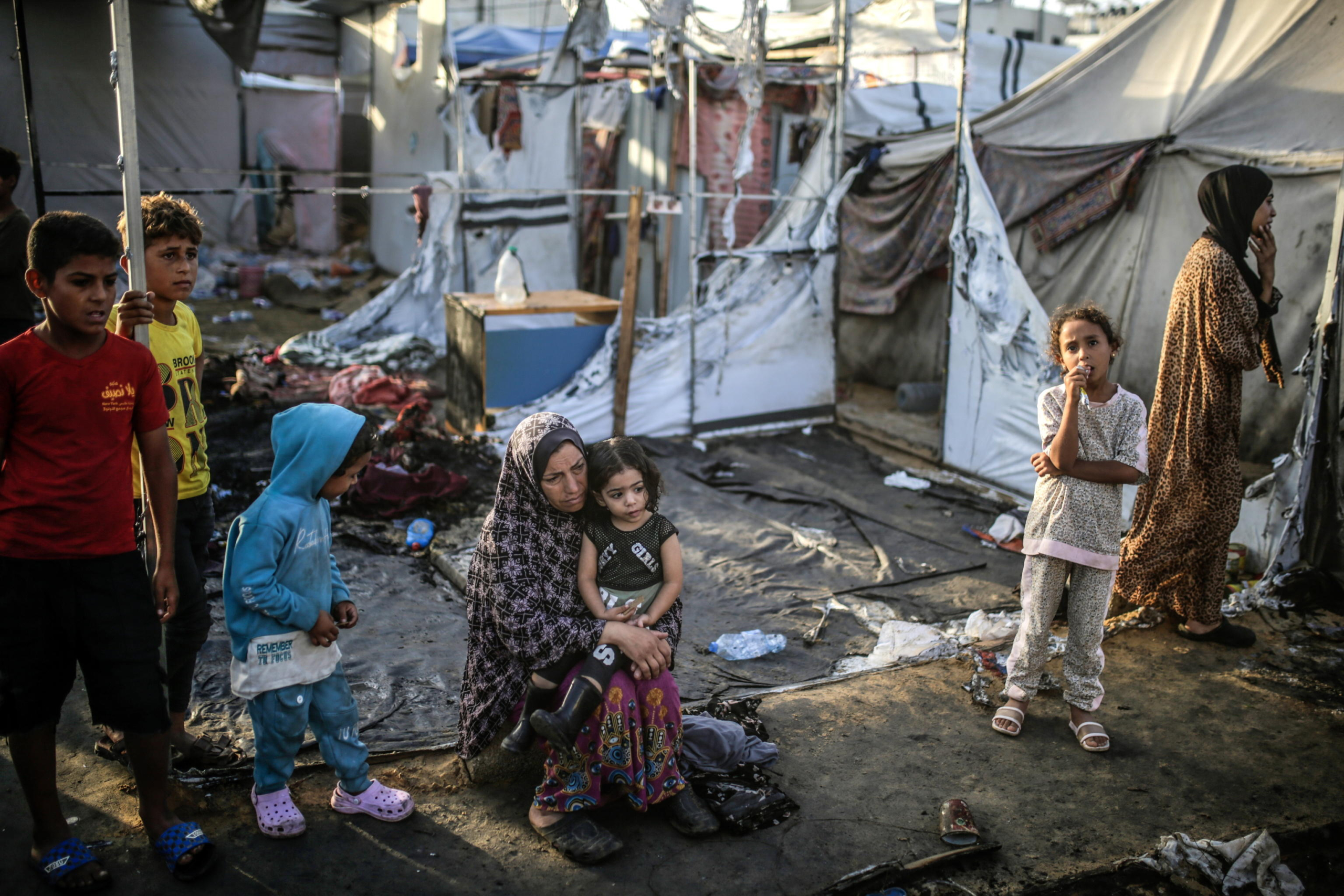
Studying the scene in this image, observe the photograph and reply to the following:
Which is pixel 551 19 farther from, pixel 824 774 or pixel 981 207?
pixel 824 774

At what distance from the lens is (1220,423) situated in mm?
3912

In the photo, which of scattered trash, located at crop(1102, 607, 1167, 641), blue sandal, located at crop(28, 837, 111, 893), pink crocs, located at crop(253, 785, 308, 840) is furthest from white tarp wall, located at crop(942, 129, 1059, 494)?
blue sandal, located at crop(28, 837, 111, 893)

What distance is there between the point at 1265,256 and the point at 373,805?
13.2 feet

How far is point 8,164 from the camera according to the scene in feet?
12.6

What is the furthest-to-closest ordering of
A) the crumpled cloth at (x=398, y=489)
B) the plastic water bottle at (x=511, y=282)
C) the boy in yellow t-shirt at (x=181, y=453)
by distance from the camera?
the plastic water bottle at (x=511, y=282), the crumpled cloth at (x=398, y=489), the boy in yellow t-shirt at (x=181, y=453)

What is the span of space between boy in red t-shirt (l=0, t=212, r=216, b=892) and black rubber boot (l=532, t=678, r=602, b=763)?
944 mm

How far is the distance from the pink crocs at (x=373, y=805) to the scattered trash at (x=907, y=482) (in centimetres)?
453

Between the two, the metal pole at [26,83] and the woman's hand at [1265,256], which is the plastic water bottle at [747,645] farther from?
the metal pole at [26,83]

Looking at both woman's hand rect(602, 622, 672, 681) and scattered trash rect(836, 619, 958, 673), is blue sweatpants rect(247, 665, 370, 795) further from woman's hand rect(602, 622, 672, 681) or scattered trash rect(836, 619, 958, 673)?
scattered trash rect(836, 619, 958, 673)

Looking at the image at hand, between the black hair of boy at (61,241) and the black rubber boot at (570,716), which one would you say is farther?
the black rubber boot at (570,716)

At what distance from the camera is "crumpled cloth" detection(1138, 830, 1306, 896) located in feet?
8.47

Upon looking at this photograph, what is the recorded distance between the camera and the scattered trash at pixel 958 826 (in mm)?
2709

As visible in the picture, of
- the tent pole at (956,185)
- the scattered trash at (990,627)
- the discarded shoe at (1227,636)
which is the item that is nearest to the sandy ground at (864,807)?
the discarded shoe at (1227,636)

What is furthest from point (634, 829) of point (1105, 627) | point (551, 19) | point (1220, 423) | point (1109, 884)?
point (551, 19)
